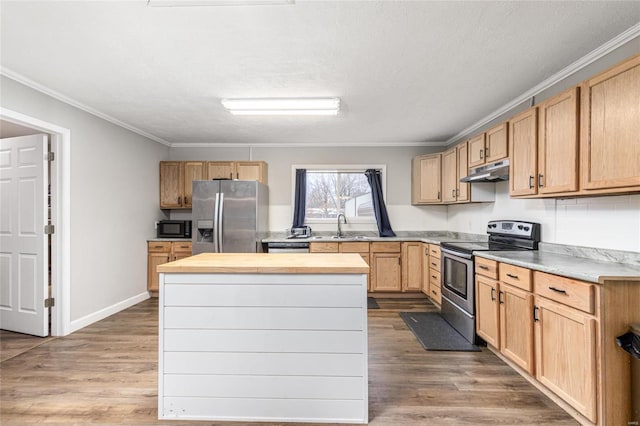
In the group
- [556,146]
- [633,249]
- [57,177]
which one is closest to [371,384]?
[633,249]

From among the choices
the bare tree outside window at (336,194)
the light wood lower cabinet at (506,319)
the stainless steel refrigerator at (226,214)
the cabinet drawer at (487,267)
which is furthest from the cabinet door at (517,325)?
the stainless steel refrigerator at (226,214)

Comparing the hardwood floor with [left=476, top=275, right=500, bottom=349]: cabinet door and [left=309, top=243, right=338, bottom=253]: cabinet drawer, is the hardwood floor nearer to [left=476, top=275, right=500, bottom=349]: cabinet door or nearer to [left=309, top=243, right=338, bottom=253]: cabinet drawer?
[left=476, top=275, right=500, bottom=349]: cabinet door

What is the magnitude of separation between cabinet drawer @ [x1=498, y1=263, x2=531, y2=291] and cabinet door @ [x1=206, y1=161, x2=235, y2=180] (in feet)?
13.2

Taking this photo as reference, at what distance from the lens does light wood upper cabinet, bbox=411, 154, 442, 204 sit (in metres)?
4.55

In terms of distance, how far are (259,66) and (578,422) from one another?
330cm

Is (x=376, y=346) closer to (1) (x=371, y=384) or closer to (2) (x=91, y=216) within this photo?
(1) (x=371, y=384)

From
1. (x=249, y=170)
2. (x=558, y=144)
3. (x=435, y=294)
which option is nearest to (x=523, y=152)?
(x=558, y=144)

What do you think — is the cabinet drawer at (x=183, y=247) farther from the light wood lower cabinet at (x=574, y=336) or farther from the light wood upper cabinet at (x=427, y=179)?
the light wood lower cabinet at (x=574, y=336)

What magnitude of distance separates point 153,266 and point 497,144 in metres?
4.87

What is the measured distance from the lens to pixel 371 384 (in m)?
2.27

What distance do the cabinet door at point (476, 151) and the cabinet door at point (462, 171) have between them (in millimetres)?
112

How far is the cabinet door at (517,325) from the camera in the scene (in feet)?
7.13

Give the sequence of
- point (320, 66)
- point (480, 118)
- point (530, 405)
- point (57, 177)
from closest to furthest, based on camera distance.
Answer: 1. point (530, 405)
2. point (320, 66)
3. point (57, 177)
4. point (480, 118)

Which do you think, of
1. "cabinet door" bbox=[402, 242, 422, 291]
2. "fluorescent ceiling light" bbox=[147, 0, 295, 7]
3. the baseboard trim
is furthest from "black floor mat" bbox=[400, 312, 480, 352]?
the baseboard trim
